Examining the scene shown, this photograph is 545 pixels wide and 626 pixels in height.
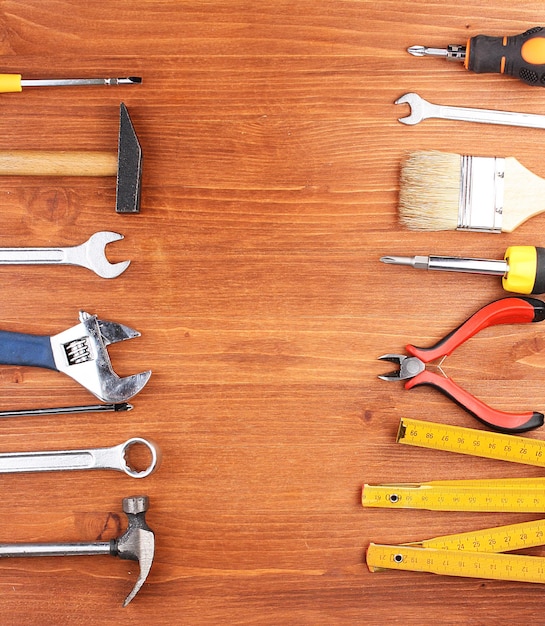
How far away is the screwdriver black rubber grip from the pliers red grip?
0.42m

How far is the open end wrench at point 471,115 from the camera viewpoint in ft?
4.60

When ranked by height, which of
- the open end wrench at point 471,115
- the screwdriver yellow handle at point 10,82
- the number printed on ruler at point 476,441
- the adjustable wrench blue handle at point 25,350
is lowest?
the number printed on ruler at point 476,441

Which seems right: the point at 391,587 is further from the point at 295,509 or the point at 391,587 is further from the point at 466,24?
the point at 466,24

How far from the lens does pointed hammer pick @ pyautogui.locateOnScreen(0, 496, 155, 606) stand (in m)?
1.35

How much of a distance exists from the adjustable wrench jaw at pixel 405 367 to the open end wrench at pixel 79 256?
547mm

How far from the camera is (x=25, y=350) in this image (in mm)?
1372

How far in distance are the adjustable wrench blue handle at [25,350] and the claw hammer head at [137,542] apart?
0.99 feet

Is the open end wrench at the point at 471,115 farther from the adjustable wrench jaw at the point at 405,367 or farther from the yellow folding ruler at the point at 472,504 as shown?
the yellow folding ruler at the point at 472,504

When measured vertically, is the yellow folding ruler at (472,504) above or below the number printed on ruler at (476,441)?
below

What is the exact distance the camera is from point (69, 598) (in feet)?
4.64

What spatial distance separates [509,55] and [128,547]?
1.15 metres

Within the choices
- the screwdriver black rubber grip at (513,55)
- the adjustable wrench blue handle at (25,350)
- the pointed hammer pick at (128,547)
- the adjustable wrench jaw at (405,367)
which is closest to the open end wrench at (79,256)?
the adjustable wrench blue handle at (25,350)

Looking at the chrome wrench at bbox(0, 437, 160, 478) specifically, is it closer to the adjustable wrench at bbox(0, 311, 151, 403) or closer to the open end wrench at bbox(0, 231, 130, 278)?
the adjustable wrench at bbox(0, 311, 151, 403)

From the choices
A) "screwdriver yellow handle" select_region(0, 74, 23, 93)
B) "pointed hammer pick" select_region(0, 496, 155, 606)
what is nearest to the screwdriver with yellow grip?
"screwdriver yellow handle" select_region(0, 74, 23, 93)
